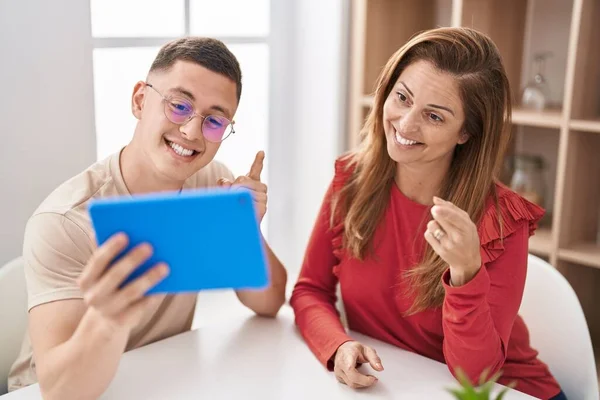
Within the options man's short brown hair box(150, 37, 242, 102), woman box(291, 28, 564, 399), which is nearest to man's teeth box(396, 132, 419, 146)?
woman box(291, 28, 564, 399)

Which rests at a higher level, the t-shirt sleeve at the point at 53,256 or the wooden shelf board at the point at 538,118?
the wooden shelf board at the point at 538,118

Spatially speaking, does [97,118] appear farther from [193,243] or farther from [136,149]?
[193,243]

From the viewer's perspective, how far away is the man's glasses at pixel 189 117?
1.25m

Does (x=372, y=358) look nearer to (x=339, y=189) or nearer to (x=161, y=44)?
(x=339, y=189)

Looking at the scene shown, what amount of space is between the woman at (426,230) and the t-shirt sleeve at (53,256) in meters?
0.48

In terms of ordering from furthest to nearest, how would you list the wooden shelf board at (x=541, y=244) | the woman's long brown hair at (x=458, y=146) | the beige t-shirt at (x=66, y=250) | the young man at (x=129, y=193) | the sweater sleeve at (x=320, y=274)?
1. the wooden shelf board at (x=541, y=244)
2. the sweater sleeve at (x=320, y=274)
3. the woman's long brown hair at (x=458, y=146)
4. the beige t-shirt at (x=66, y=250)
5. the young man at (x=129, y=193)

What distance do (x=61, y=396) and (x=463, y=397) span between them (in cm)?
69

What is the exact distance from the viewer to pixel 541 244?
2.14 meters

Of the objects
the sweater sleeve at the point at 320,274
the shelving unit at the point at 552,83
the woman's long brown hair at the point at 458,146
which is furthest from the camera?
Result: the shelving unit at the point at 552,83

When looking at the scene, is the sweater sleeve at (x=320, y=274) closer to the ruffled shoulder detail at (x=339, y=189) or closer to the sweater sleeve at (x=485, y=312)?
the ruffled shoulder detail at (x=339, y=189)

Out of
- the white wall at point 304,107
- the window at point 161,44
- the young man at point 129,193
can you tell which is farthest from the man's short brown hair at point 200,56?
the white wall at point 304,107

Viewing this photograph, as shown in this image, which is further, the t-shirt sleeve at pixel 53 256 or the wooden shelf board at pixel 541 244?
the wooden shelf board at pixel 541 244

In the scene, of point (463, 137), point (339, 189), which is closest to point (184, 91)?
point (339, 189)

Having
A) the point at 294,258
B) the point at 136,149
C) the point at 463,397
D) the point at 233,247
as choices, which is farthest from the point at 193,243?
the point at 294,258
